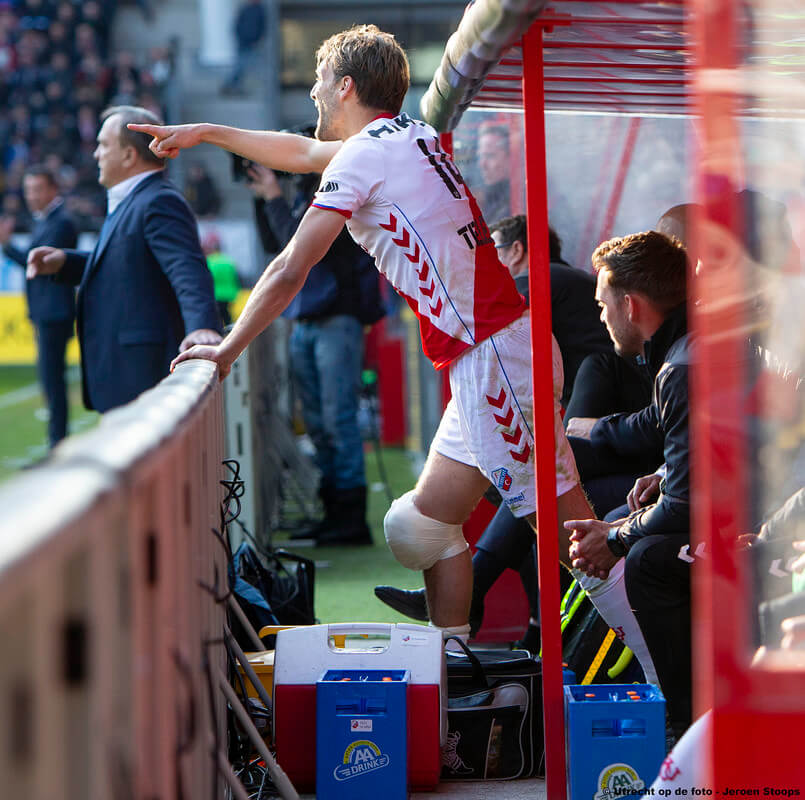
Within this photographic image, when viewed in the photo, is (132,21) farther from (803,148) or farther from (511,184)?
(803,148)

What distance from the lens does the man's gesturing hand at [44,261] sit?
18.3 ft

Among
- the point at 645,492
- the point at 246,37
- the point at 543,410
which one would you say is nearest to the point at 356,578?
the point at 645,492

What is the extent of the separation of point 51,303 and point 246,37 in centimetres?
1618

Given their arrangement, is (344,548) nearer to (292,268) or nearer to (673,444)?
(292,268)

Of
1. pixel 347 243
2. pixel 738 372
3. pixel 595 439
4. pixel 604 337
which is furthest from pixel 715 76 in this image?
pixel 347 243

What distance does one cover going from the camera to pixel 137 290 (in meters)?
5.03

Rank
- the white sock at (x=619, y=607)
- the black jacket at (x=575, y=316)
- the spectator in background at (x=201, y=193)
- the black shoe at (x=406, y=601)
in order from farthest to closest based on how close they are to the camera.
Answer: the spectator in background at (x=201, y=193) → the black jacket at (x=575, y=316) → the black shoe at (x=406, y=601) → the white sock at (x=619, y=607)

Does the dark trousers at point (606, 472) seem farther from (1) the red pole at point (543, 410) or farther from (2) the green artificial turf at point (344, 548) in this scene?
(2) the green artificial turf at point (344, 548)

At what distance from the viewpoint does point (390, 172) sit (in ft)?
11.0

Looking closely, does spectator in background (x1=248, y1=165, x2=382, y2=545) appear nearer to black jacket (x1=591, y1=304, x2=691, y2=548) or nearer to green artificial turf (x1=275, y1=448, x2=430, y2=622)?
green artificial turf (x1=275, y1=448, x2=430, y2=622)

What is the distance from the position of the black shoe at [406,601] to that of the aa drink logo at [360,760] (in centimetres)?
113

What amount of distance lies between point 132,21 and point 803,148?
90.0 ft

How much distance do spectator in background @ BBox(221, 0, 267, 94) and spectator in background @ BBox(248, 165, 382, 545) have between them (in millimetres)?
18454

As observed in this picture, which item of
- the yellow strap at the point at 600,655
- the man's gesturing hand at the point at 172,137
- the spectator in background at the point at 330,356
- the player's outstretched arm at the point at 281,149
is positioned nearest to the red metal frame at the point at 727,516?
the yellow strap at the point at 600,655
